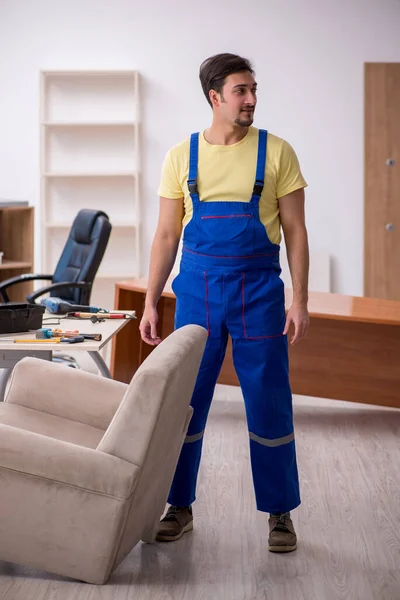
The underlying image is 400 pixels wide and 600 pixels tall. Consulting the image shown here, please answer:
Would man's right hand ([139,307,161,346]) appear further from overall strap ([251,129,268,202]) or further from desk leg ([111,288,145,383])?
desk leg ([111,288,145,383])

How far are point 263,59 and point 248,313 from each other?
477 cm

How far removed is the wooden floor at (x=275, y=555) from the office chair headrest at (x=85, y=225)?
5.27 feet

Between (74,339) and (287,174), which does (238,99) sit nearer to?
(287,174)

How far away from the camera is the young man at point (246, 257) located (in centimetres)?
261

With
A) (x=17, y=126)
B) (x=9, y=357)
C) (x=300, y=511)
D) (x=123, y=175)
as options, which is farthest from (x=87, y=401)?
(x=17, y=126)

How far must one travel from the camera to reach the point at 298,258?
2684 mm

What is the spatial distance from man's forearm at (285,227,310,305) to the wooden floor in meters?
0.81

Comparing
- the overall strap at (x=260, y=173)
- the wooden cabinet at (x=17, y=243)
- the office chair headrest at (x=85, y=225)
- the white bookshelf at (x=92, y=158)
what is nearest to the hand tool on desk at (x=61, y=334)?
the overall strap at (x=260, y=173)

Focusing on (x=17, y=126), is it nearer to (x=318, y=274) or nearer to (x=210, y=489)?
(x=318, y=274)

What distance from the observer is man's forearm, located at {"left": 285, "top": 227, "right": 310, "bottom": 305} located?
106 inches

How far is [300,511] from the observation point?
10.1 ft

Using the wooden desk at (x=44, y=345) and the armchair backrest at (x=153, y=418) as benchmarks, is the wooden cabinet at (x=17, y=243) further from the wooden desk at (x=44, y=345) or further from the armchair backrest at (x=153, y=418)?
the armchair backrest at (x=153, y=418)

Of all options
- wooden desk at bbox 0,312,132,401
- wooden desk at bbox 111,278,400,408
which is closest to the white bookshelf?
wooden desk at bbox 111,278,400,408

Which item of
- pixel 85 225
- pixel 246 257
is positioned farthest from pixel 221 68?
pixel 85 225
